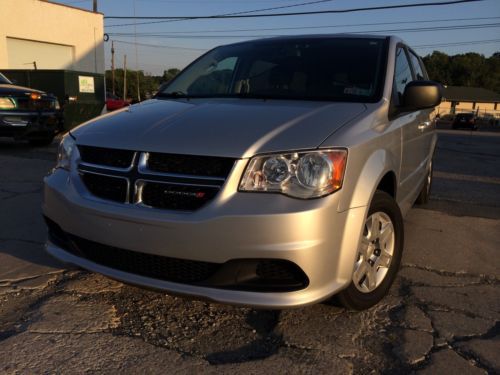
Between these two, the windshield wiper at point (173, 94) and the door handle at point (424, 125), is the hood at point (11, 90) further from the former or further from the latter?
the door handle at point (424, 125)

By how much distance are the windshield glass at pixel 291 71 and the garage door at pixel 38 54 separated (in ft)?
65.3

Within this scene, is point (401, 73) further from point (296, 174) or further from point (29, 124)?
point (29, 124)

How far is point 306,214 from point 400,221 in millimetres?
1117

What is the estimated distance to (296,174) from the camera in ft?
7.89

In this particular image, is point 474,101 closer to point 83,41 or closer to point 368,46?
point 83,41

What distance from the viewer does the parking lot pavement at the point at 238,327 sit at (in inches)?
95.1

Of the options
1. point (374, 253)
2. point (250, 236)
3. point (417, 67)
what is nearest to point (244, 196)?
point (250, 236)

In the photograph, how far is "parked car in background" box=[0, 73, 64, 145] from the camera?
872 centimetres

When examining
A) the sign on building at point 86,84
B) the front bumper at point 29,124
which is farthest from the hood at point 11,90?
the sign on building at point 86,84

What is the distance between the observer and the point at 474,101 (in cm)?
7569

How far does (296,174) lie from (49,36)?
23165 mm

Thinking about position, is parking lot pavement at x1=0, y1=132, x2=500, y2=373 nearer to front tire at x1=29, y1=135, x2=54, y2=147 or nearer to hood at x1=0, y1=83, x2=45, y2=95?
hood at x1=0, y1=83, x2=45, y2=95

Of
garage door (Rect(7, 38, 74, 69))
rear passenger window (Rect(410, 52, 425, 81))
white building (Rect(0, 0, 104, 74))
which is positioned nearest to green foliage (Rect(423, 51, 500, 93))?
white building (Rect(0, 0, 104, 74))

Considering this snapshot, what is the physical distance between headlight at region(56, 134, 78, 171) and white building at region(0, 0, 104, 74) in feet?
65.3
